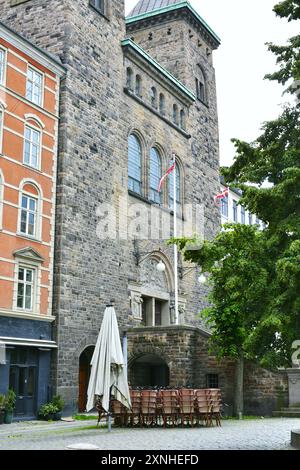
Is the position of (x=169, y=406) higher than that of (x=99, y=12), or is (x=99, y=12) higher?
(x=99, y=12)

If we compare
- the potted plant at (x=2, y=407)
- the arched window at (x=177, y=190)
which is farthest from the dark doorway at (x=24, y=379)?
the arched window at (x=177, y=190)

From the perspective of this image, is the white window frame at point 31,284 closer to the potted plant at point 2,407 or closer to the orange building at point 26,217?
the orange building at point 26,217

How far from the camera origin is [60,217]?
23984 millimetres

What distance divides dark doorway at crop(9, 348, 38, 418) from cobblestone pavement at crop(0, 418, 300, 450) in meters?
3.91

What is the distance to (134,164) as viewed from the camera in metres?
30.6

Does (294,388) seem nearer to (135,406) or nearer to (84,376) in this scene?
(135,406)

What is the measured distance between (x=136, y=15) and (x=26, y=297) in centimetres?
2510

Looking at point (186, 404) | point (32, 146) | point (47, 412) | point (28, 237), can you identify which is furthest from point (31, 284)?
point (186, 404)

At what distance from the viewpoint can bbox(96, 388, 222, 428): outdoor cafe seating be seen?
16.6 meters

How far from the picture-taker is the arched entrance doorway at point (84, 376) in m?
24.6

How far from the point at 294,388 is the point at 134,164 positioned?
1365 centimetres

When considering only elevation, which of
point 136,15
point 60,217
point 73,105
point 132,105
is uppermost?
point 136,15

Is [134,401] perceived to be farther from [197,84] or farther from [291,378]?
[197,84]

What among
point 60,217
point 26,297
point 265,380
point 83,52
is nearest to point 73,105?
point 83,52
